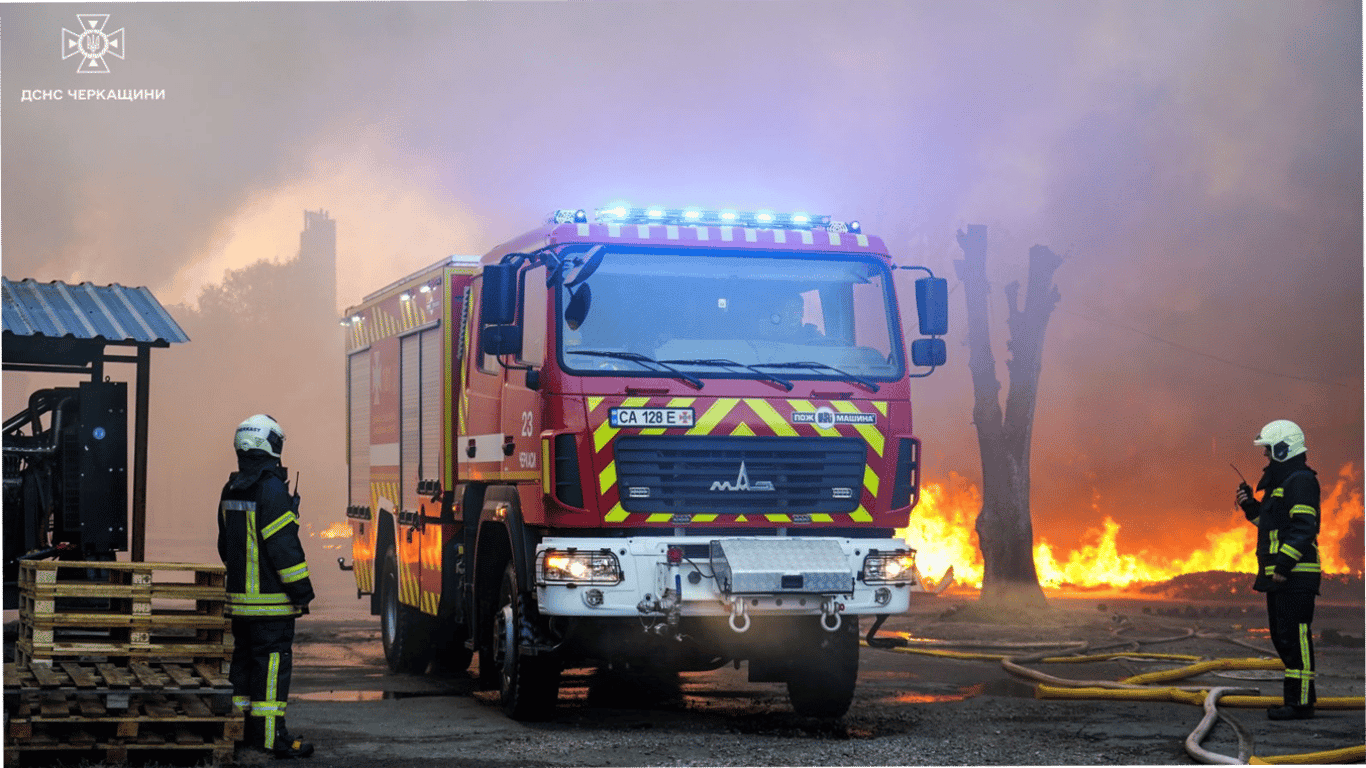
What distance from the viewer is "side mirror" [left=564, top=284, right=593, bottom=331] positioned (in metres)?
8.69

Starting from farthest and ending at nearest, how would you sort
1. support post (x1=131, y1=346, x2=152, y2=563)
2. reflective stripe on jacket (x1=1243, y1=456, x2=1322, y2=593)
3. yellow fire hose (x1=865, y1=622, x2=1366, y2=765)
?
support post (x1=131, y1=346, x2=152, y2=563) → reflective stripe on jacket (x1=1243, y1=456, x2=1322, y2=593) → yellow fire hose (x1=865, y1=622, x2=1366, y2=765)

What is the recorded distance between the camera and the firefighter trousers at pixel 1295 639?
9.62 meters

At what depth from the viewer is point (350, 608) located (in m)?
21.5

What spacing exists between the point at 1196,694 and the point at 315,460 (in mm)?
45409

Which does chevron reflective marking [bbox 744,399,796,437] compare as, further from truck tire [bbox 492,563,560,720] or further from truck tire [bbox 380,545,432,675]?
truck tire [bbox 380,545,432,675]

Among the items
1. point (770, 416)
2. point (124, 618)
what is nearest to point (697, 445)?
point (770, 416)

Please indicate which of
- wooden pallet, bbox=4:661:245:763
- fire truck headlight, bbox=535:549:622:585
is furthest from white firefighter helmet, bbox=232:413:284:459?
fire truck headlight, bbox=535:549:622:585

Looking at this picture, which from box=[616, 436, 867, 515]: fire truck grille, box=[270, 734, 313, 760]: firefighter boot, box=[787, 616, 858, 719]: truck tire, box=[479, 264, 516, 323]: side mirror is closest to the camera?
box=[270, 734, 313, 760]: firefighter boot

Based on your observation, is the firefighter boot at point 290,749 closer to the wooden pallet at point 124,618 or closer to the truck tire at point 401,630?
the wooden pallet at point 124,618

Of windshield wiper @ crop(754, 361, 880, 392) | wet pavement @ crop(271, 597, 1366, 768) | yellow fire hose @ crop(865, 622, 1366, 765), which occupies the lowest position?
wet pavement @ crop(271, 597, 1366, 768)

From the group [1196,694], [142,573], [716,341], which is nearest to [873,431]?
[716,341]

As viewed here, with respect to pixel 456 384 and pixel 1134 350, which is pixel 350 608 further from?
pixel 1134 350

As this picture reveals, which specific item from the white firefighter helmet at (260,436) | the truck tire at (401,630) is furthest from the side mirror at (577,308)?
the truck tire at (401,630)

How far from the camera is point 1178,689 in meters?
10.1
